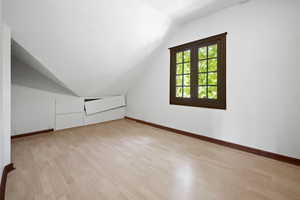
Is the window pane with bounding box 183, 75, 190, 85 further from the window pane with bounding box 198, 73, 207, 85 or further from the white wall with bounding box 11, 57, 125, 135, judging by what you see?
the white wall with bounding box 11, 57, 125, 135

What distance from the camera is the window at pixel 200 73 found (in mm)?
2527

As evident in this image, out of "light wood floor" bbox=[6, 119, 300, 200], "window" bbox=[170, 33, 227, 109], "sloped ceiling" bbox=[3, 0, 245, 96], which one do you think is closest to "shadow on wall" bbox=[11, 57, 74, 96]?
"sloped ceiling" bbox=[3, 0, 245, 96]

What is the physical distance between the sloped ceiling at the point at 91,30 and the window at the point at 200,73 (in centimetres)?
58

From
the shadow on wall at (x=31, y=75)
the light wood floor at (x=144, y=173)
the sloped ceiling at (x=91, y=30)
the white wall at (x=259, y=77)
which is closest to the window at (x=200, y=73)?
the white wall at (x=259, y=77)

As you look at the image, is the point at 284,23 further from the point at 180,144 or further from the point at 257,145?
the point at 180,144

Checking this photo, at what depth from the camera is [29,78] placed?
121 inches

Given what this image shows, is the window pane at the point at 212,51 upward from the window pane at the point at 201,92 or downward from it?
upward

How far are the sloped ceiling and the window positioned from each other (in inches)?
22.7

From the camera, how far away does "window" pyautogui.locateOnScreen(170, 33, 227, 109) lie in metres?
2.53

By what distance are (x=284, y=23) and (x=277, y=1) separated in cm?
35

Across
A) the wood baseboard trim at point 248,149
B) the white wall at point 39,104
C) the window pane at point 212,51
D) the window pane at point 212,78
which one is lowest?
the wood baseboard trim at point 248,149

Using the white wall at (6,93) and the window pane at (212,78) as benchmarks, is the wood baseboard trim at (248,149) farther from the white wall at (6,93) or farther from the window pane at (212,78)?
the white wall at (6,93)

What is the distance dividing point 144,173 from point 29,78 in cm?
335

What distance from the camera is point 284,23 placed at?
1.91 m
